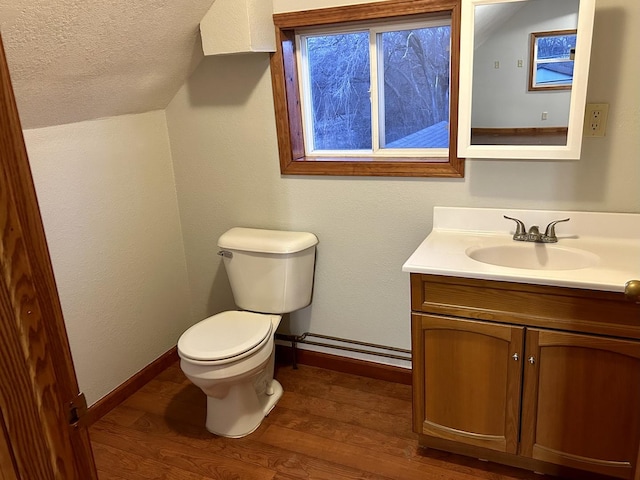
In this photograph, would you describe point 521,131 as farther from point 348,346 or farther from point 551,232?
point 348,346

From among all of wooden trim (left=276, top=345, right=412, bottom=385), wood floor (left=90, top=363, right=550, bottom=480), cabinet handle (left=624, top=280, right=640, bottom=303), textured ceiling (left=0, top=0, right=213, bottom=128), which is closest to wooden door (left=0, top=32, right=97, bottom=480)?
cabinet handle (left=624, top=280, right=640, bottom=303)

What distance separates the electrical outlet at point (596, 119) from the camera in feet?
6.20

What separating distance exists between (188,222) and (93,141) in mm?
697

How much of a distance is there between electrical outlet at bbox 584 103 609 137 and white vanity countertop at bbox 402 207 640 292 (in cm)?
30

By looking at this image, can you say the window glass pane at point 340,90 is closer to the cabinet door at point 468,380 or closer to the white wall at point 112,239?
the white wall at point 112,239

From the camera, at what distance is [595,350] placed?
66.1 inches

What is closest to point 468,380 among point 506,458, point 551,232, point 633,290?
point 506,458

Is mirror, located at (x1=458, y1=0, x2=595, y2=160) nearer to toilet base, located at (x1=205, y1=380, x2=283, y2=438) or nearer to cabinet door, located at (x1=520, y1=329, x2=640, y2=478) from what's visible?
cabinet door, located at (x1=520, y1=329, x2=640, y2=478)

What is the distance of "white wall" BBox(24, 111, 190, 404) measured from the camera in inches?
86.3

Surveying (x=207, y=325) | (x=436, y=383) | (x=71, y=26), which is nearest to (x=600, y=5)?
(x=436, y=383)

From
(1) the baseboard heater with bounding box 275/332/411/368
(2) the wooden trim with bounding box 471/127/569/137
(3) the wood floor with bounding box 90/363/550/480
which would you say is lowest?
(3) the wood floor with bounding box 90/363/550/480

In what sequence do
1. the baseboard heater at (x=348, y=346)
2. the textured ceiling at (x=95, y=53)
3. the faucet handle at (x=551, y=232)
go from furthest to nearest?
the baseboard heater at (x=348, y=346), the faucet handle at (x=551, y=232), the textured ceiling at (x=95, y=53)

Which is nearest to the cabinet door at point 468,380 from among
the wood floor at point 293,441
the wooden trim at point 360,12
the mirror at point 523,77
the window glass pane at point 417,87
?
the wood floor at point 293,441

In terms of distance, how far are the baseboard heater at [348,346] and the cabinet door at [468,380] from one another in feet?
1.73
